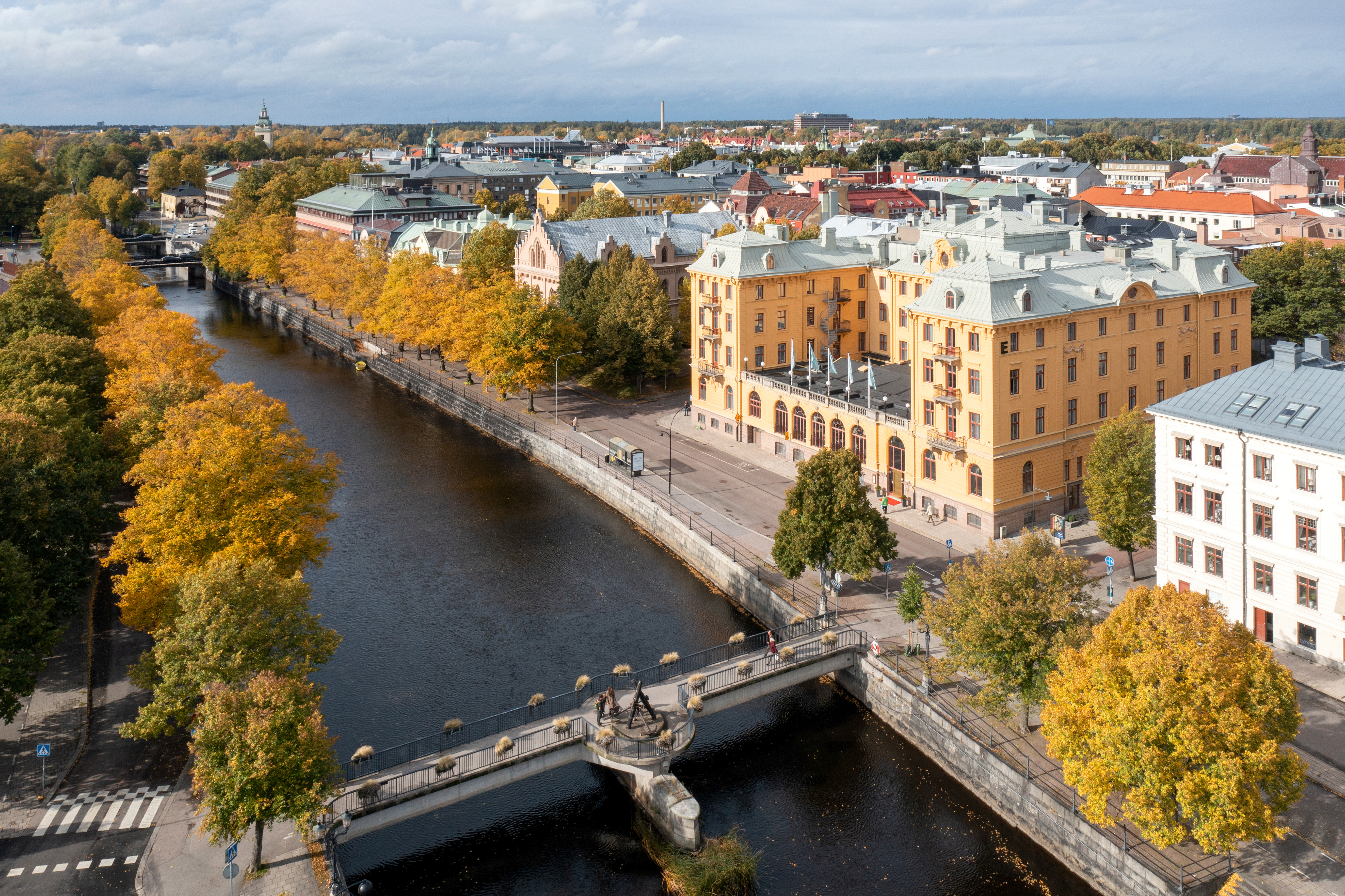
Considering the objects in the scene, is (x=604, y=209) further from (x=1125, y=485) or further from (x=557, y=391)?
(x=1125, y=485)

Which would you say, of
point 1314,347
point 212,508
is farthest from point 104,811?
point 1314,347

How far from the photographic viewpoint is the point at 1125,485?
4900cm

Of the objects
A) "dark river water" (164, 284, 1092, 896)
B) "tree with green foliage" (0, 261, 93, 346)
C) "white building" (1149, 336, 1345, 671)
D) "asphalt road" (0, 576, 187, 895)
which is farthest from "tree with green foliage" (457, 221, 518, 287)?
"white building" (1149, 336, 1345, 671)

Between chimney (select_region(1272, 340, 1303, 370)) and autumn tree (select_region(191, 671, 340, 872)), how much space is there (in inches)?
1462

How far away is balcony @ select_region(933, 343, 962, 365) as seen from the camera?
57781 millimetres

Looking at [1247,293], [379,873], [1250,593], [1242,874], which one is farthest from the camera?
[1247,293]

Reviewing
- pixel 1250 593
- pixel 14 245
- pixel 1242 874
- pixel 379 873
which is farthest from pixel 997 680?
pixel 14 245

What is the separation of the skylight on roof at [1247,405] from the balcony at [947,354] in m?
15.8

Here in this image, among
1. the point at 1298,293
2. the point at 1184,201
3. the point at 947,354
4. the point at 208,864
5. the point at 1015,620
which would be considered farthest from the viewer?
the point at 1184,201

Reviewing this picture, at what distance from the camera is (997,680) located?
37.7m

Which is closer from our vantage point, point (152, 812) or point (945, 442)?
point (152, 812)

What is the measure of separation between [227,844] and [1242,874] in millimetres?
29167

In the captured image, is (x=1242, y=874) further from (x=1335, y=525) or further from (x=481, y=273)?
(x=481, y=273)

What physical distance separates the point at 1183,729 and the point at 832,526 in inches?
794
